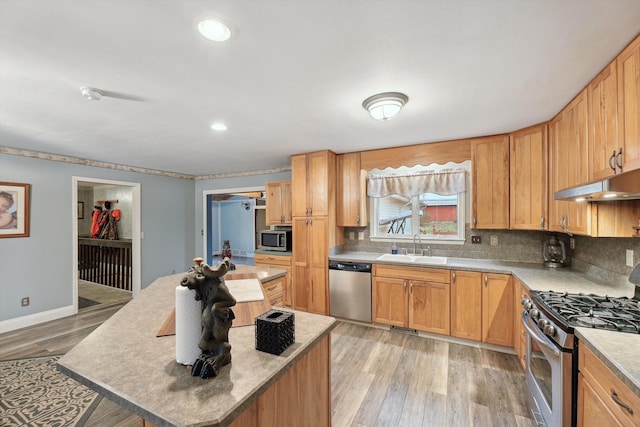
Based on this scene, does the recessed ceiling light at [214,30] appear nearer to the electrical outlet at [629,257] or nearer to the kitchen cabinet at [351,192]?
the kitchen cabinet at [351,192]

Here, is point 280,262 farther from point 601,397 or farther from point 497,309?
point 601,397

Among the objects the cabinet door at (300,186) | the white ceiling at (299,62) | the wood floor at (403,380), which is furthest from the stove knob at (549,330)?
the cabinet door at (300,186)

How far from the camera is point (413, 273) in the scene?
3.17 metres

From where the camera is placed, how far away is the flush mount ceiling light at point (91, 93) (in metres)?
1.91

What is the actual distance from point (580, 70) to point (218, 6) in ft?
7.10

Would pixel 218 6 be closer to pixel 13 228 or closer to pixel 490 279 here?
pixel 490 279

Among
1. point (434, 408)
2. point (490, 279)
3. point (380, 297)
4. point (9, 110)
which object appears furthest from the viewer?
point (380, 297)

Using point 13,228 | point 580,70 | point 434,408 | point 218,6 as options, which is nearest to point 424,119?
point 580,70

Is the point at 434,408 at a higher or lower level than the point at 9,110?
lower

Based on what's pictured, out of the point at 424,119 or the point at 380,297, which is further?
the point at 380,297

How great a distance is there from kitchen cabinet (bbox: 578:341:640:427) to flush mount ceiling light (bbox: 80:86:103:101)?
3.29m

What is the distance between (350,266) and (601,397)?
2481 millimetres

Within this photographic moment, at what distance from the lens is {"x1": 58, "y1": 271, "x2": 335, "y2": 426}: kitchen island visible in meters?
0.79

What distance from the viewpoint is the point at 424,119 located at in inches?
102
